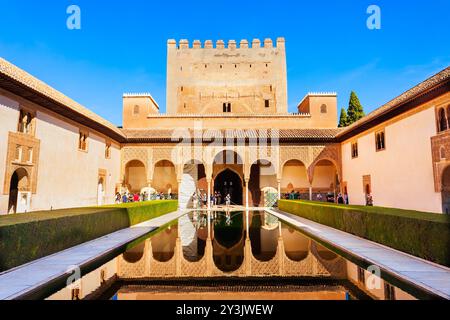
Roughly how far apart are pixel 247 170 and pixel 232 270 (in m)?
13.4

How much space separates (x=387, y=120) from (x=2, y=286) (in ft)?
45.2

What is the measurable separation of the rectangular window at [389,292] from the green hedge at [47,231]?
5352 mm

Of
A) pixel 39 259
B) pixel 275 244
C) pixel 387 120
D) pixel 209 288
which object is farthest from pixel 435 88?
pixel 39 259

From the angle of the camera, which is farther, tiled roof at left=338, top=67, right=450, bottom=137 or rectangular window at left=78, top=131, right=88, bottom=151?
rectangular window at left=78, top=131, right=88, bottom=151

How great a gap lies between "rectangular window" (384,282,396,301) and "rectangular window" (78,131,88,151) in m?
12.9

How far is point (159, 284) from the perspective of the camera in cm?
436

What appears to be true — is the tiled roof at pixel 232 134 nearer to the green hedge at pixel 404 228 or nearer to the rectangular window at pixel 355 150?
the rectangular window at pixel 355 150

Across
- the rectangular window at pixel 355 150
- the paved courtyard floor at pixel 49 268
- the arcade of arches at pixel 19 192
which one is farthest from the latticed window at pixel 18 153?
the rectangular window at pixel 355 150

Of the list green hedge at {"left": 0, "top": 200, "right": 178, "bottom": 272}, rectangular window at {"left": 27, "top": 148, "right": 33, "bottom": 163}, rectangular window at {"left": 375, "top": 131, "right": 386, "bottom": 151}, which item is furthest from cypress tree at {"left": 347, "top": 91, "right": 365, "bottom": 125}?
rectangular window at {"left": 27, "top": 148, "right": 33, "bottom": 163}

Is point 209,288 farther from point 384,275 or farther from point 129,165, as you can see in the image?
point 129,165

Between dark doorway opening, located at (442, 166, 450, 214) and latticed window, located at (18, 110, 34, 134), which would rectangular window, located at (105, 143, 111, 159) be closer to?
latticed window, located at (18, 110, 34, 134)

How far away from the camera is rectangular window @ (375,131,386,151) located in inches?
526
